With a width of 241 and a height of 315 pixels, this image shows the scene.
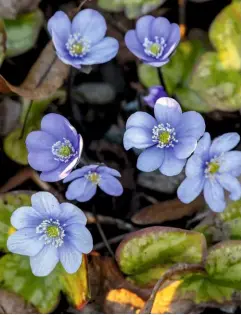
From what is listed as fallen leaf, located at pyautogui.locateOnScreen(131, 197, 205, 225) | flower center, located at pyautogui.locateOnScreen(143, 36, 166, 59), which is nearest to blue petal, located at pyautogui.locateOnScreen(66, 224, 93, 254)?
fallen leaf, located at pyautogui.locateOnScreen(131, 197, 205, 225)

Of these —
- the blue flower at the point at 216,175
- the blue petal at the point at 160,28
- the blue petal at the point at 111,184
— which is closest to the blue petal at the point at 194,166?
the blue flower at the point at 216,175

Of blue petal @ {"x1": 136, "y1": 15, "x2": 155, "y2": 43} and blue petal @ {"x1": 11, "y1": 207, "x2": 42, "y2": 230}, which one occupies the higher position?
blue petal @ {"x1": 136, "y1": 15, "x2": 155, "y2": 43}

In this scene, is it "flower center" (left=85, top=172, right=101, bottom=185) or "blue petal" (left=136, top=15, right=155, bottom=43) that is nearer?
"flower center" (left=85, top=172, right=101, bottom=185)

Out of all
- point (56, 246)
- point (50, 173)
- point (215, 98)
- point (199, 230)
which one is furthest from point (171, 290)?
point (215, 98)

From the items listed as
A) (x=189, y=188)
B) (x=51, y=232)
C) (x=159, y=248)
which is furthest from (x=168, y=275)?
(x=51, y=232)

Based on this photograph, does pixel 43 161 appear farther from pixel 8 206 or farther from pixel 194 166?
pixel 194 166

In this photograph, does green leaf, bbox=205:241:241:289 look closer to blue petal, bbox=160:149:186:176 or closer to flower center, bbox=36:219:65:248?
blue petal, bbox=160:149:186:176

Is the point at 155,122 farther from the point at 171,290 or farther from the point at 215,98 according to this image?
the point at 171,290

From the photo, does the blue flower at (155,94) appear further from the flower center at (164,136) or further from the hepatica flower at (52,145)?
the hepatica flower at (52,145)
